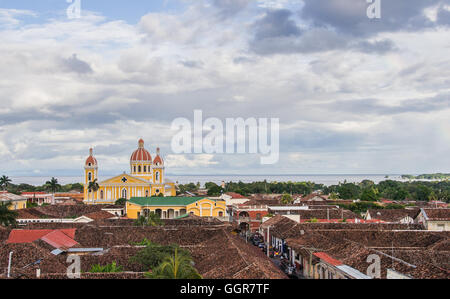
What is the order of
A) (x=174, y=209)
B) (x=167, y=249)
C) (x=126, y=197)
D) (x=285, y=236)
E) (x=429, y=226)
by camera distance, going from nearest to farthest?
(x=167, y=249), (x=285, y=236), (x=429, y=226), (x=174, y=209), (x=126, y=197)

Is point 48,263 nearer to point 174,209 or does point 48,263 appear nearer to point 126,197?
point 174,209

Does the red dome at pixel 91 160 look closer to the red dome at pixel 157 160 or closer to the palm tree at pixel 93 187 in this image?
the palm tree at pixel 93 187

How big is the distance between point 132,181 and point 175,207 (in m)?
19.5

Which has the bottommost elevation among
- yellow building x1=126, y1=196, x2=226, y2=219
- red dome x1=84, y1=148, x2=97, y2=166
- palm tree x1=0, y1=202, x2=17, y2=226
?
yellow building x1=126, y1=196, x2=226, y2=219

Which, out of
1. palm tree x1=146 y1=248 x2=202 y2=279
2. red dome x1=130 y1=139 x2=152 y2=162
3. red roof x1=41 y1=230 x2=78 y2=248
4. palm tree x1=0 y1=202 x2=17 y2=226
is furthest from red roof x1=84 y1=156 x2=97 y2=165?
palm tree x1=146 y1=248 x2=202 y2=279

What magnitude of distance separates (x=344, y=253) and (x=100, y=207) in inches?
1867

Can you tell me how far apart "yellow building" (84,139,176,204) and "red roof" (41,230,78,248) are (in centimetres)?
4580

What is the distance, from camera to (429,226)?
39.4 m

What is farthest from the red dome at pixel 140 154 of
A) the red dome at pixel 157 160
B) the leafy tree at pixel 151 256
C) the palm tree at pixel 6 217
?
the leafy tree at pixel 151 256

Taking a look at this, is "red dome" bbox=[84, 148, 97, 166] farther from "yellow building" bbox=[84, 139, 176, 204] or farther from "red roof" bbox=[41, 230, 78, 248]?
"red roof" bbox=[41, 230, 78, 248]

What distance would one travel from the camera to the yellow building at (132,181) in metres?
79.2

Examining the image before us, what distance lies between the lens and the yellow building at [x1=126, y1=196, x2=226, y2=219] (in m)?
61.9

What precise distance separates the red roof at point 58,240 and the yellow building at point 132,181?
4580 cm
